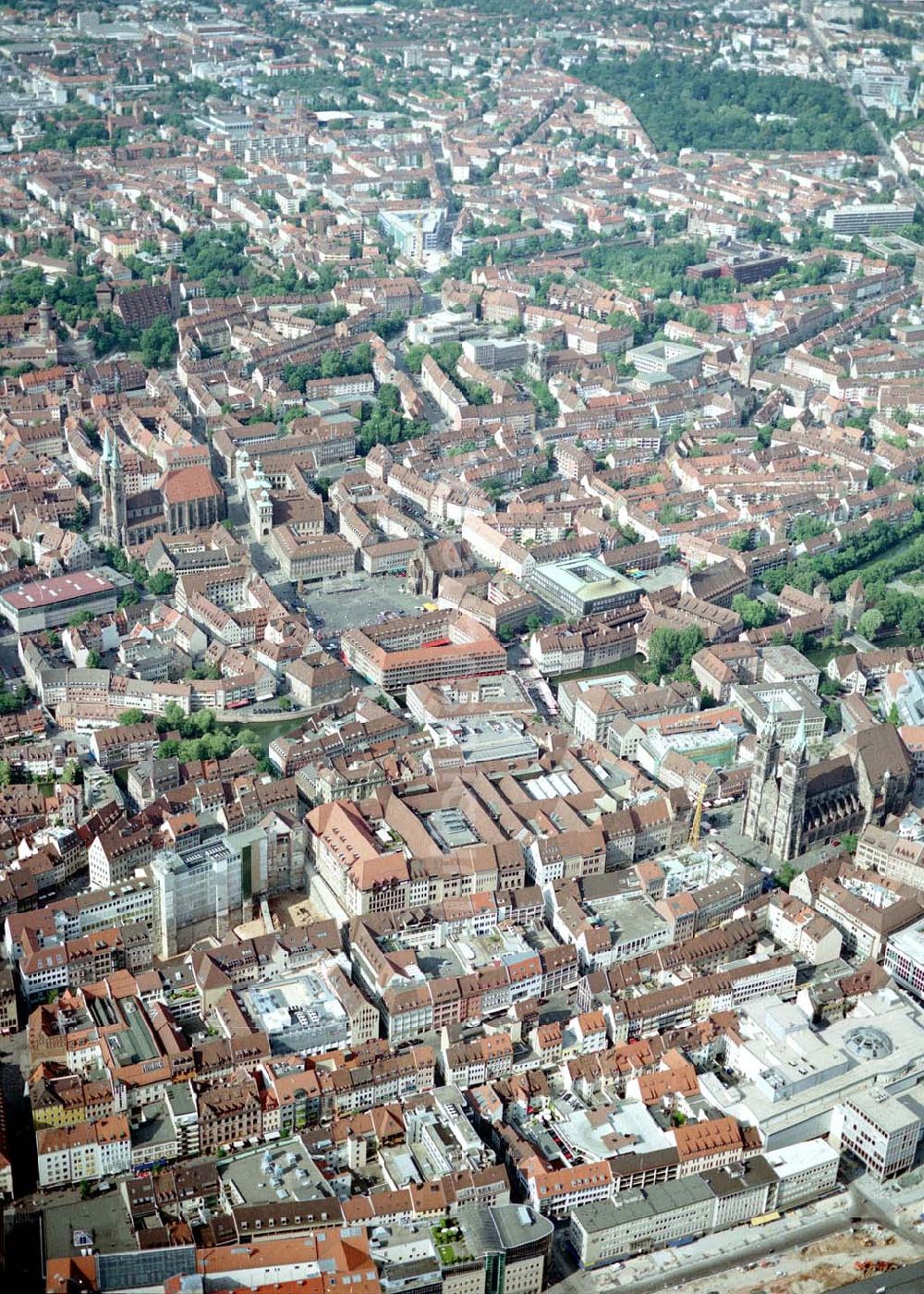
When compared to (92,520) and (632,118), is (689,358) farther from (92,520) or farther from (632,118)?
(632,118)

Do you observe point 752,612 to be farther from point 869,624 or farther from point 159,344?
point 159,344

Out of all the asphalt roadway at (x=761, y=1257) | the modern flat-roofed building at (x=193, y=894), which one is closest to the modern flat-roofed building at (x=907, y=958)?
the asphalt roadway at (x=761, y=1257)

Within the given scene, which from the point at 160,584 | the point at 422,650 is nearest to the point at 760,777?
the point at 422,650

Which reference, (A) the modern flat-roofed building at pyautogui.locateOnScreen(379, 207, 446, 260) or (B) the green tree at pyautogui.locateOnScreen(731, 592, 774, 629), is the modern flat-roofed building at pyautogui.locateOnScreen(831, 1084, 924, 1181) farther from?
(A) the modern flat-roofed building at pyautogui.locateOnScreen(379, 207, 446, 260)

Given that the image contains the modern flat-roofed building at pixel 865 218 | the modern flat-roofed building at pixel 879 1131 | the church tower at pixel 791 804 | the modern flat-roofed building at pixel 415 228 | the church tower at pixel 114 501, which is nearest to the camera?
the modern flat-roofed building at pixel 879 1131

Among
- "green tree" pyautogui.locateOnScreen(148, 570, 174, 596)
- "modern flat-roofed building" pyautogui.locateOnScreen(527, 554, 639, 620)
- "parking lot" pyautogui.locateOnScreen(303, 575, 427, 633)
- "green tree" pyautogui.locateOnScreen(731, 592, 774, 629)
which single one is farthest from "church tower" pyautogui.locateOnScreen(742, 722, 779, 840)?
"green tree" pyautogui.locateOnScreen(148, 570, 174, 596)

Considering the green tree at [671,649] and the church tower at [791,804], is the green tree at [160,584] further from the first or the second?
the church tower at [791,804]

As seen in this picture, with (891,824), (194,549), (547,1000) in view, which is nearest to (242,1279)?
(547,1000)
